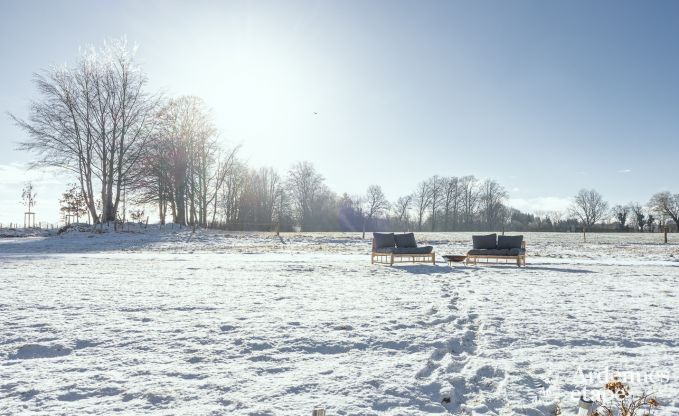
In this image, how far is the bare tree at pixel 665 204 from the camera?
61.5 metres

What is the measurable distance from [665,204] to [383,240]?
227 feet

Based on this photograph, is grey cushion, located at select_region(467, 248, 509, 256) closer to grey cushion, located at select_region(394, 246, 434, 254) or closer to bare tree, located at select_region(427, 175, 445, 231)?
grey cushion, located at select_region(394, 246, 434, 254)

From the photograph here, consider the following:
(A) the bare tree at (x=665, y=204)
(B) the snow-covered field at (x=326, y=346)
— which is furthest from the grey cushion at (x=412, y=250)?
(A) the bare tree at (x=665, y=204)

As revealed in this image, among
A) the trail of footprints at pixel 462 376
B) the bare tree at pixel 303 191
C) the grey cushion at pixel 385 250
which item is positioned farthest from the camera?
the bare tree at pixel 303 191

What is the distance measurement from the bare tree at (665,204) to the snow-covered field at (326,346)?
69.6m

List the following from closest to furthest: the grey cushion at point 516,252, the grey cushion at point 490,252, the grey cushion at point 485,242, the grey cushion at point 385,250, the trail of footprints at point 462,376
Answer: the trail of footprints at point 462,376
the grey cushion at point 516,252
the grey cushion at point 490,252
the grey cushion at point 385,250
the grey cushion at point 485,242

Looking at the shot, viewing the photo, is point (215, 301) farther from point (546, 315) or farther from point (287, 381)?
point (546, 315)

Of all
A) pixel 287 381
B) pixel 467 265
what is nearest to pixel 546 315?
pixel 287 381

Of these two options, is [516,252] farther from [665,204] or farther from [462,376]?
[665,204]

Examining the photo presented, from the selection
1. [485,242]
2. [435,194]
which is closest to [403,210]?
[435,194]

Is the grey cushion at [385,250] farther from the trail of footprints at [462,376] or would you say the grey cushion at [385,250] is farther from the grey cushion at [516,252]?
the trail of footprints at [462,376]

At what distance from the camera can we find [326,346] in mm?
4117

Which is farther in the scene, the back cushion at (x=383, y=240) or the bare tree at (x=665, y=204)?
the bare tree at (x=665, y=204)

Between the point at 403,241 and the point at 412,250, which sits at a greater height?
the point at 403,241
